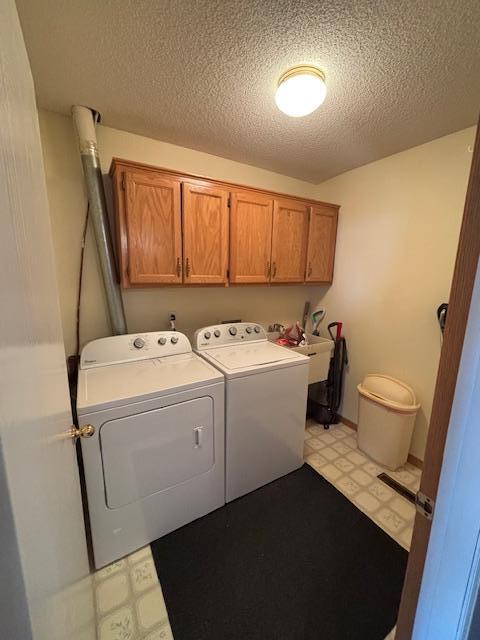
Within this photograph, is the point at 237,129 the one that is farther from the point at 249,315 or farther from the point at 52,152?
the point at 249,315

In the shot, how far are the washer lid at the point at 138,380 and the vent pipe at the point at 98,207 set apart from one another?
1.30ft

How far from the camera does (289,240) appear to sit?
2330 mm

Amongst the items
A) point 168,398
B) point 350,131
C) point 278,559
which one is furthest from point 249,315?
point 278,559

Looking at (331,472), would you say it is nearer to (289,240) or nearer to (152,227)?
(289,240)

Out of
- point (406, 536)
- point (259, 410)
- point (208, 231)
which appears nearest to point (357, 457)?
point (406, 536)

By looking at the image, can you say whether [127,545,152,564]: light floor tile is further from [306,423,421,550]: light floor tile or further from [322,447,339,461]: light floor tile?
[322,447,339,461]: light floor tile

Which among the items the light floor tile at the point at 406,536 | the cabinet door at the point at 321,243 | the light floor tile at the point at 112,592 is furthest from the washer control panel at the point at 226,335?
the light floor tile at the point at 406,536

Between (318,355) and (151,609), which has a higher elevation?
(318,355)

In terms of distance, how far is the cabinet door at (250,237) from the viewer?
203 centimetres

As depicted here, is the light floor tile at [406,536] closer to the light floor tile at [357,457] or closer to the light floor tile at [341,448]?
the light floor tile at [357,457]

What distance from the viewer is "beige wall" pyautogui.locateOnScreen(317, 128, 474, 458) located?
1.84 metres

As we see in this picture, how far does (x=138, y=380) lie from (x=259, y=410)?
81 centimetres

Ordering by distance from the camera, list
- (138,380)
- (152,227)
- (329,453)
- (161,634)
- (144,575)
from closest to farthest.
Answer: (161,634) → (144,575) → (138,380) → (152,227) → (329,453)

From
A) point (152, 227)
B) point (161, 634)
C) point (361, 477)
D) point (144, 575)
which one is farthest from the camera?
point (361, 477)
